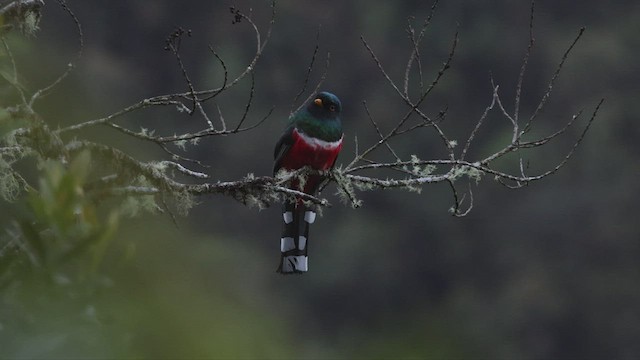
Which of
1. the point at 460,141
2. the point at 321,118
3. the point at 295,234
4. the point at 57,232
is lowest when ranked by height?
the point at 57,232

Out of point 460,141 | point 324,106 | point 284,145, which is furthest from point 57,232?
point 460,141

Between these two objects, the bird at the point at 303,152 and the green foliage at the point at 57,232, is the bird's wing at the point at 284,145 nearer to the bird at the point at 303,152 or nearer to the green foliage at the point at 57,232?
the bird at the point at 303,152

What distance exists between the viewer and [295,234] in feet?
15.6

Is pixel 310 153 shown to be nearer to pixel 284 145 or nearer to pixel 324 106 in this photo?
pixel 284 145

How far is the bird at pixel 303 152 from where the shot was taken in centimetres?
455

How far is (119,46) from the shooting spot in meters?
30.0

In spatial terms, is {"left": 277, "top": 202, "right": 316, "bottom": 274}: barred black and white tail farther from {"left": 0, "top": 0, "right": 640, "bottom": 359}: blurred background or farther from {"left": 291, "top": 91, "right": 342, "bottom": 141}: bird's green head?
{"left": 0, "top": 0, "right": 640, "bottom": 359}: blurred background

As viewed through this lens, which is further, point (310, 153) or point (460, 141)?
point (460, 141)

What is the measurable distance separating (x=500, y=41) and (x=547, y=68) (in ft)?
5.82

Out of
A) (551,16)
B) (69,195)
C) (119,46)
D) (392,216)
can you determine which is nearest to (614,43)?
(551,16)

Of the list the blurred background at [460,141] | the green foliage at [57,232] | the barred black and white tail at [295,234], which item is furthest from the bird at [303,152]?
the blurred background at [460,141]

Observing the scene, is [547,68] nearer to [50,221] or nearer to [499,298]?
[499,298]

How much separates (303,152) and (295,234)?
333 millimetres

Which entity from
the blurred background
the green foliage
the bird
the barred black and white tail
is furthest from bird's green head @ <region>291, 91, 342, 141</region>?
the blurred background
